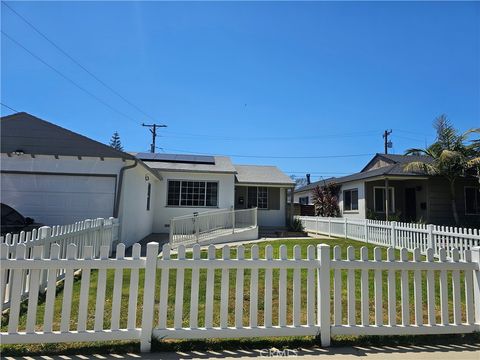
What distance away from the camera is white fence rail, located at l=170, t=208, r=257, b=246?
39.5 ft

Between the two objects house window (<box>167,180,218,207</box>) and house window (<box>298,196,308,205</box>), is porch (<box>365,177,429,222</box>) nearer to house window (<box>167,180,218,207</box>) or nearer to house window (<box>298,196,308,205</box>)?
house window (<box>167,180,218,207</box>)

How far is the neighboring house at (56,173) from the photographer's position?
1027cm

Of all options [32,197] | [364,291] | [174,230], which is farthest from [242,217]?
[364,291]

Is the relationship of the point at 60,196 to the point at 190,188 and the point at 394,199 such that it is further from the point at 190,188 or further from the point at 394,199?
the point at 394,199

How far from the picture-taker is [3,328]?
13.6 ft

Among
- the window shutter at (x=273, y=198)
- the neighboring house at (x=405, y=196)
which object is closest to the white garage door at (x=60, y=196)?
the window shutter at (x=273, y=198)

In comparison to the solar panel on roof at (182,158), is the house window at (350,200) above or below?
below

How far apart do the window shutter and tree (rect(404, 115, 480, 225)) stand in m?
6.99

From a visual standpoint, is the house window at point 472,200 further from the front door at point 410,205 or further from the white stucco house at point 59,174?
the white stucco house at point 59,174

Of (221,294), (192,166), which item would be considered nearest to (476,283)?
(221,294)

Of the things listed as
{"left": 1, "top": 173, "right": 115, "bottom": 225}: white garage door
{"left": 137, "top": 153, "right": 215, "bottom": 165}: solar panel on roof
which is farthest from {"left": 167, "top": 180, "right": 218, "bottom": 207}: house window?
{"left": 1, "top": 173, "right": 115, "bottom": 225}: white garage door

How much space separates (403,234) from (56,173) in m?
11.8

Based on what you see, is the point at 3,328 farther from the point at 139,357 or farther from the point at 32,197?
the point at 32,197

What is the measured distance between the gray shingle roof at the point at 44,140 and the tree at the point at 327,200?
14558mm
